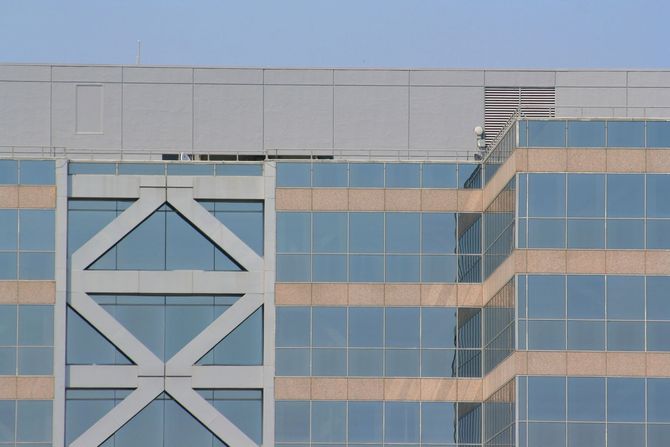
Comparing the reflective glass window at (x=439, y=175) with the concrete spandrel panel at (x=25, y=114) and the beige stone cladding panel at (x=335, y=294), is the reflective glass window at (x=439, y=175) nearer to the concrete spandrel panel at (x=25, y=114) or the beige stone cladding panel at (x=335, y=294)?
the beige stone cladding panel at (x=335, y=294)

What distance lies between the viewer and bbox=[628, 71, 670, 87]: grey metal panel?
93.8 m

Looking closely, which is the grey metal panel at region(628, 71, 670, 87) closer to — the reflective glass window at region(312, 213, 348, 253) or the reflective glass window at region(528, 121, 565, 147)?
the reflective glass window at region(528, 121, 565, 147)

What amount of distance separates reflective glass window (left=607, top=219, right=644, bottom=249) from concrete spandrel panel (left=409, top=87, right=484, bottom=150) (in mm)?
13114

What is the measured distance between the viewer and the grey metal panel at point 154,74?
93.6 metres

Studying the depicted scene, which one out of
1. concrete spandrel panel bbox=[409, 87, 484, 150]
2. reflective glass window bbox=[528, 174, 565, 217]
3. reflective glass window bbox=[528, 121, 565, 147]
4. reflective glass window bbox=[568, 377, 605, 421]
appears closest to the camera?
reflective glass window bbox=[568, 377, 605, 421]

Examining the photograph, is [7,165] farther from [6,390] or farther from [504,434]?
[504,434]

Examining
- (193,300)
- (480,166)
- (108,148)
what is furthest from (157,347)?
(480,166)

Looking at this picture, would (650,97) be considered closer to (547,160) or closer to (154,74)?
(547,160)

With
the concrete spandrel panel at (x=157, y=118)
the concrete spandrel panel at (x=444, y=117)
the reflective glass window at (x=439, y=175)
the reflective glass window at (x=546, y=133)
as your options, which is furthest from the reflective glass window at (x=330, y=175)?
the reflective glass window at (x=546, y=133)

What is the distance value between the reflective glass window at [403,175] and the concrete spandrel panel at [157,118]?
9166 millimetres

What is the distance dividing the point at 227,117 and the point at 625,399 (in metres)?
23.5

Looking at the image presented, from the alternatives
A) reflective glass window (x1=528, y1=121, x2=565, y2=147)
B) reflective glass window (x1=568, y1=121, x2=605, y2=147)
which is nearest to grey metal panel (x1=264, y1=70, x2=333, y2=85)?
reflective glass window (x1=528, y1=121, x2=565, y2=147)

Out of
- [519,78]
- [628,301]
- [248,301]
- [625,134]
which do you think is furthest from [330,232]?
[628,301]

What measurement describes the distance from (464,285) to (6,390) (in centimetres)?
1975
